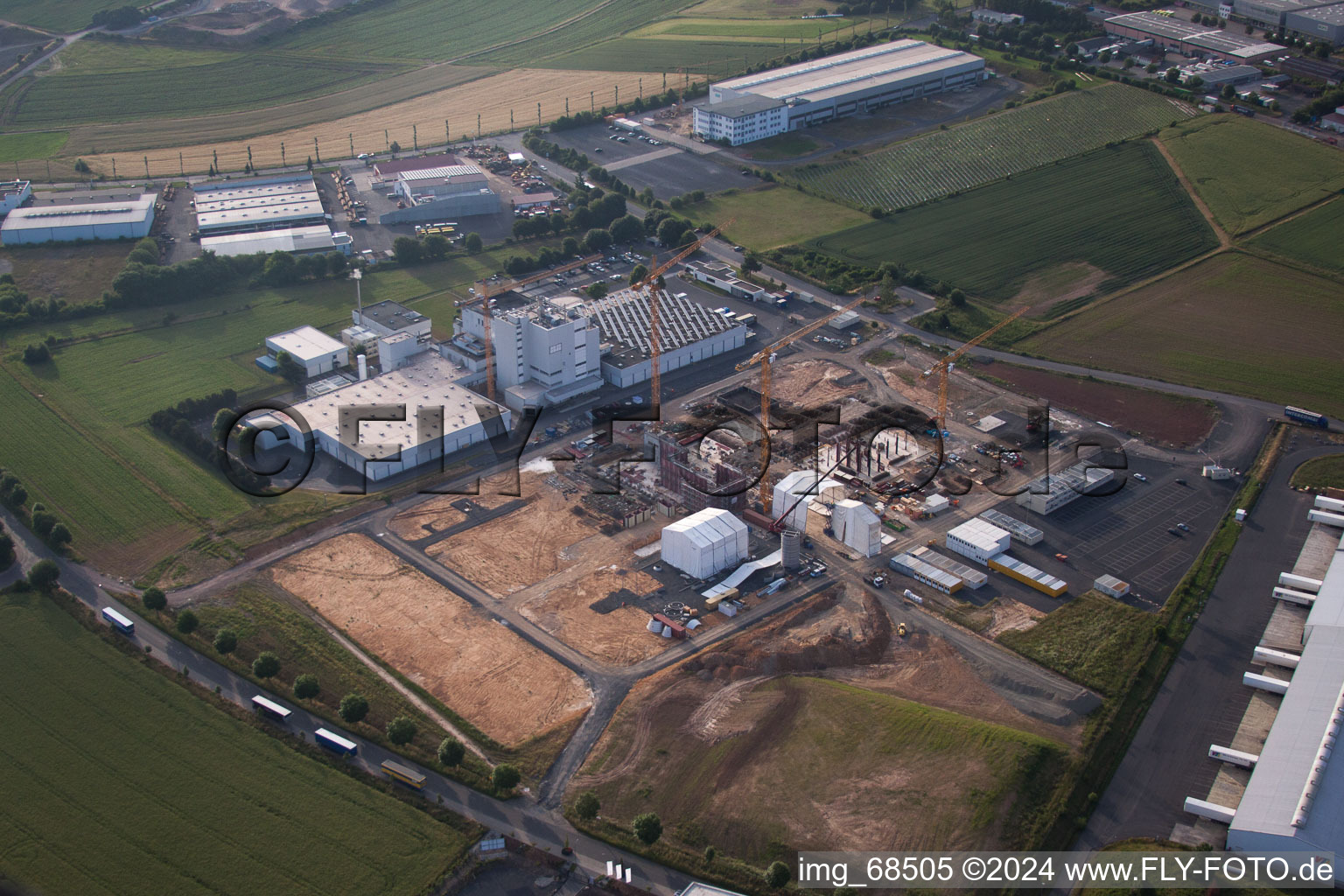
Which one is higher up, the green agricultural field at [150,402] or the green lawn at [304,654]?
the green agricultural field at [150,402]

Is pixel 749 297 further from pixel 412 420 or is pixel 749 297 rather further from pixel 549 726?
pixel 549 726

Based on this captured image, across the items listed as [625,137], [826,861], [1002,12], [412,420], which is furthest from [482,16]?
[826,861]

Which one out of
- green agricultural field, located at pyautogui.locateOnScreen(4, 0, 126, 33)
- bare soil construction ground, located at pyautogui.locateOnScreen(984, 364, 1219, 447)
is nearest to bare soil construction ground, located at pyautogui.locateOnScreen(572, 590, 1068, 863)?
bare soil construction ground, located at pyautogui.locateOnScreen(984, 364, 1219, 447)

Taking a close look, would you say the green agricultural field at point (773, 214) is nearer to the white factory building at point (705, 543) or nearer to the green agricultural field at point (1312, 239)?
the green agricultural field at point (1312, 239)

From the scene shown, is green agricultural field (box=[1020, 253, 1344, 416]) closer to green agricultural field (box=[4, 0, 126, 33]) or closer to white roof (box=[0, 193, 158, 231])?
white roof (box=[0, 193, 158, 231])

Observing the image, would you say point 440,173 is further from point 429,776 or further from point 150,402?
point 429,776

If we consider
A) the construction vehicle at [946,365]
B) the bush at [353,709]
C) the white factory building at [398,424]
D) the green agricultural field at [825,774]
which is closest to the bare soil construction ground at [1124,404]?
the construction vehicle at [946,365]
